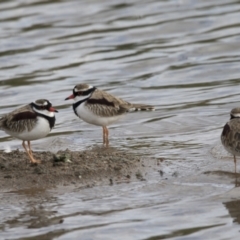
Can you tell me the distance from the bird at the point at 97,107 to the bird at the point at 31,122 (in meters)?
1.68

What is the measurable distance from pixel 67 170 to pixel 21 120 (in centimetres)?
93

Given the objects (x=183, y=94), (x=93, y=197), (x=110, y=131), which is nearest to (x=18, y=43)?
(x=183, y=94)

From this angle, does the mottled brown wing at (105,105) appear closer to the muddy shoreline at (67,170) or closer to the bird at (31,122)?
the muddy shoreline at (67,170)

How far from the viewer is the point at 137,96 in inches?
619

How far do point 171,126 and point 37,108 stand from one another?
345 cm

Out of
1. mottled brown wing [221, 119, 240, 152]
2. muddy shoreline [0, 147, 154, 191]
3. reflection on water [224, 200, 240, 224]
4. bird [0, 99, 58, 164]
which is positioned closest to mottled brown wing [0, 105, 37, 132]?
bird [0, 99, 58, 164]

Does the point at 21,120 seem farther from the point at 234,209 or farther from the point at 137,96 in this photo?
the point at 137,96

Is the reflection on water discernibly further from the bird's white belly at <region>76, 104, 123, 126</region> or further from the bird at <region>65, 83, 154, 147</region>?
the bird's white belly at <region>76, 104, 123, 126</region>

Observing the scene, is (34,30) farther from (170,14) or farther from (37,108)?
(37,108)

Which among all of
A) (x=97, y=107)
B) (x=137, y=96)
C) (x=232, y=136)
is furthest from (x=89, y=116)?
(x=137, y=96)

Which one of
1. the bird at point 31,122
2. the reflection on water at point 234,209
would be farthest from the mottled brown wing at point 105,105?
the reflection on water at point 234,209

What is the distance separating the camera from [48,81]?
56.0ft

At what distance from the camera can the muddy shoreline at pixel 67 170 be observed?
976 centimetres

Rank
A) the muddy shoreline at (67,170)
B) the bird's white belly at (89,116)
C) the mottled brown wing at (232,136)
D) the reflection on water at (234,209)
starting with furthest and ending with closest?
1. the bird's white belly at (89,116)
2. the mottled brown wing at (232,136)
3. the muddy shoreline at (67,170)
4. the reflection on water at (234,209)
